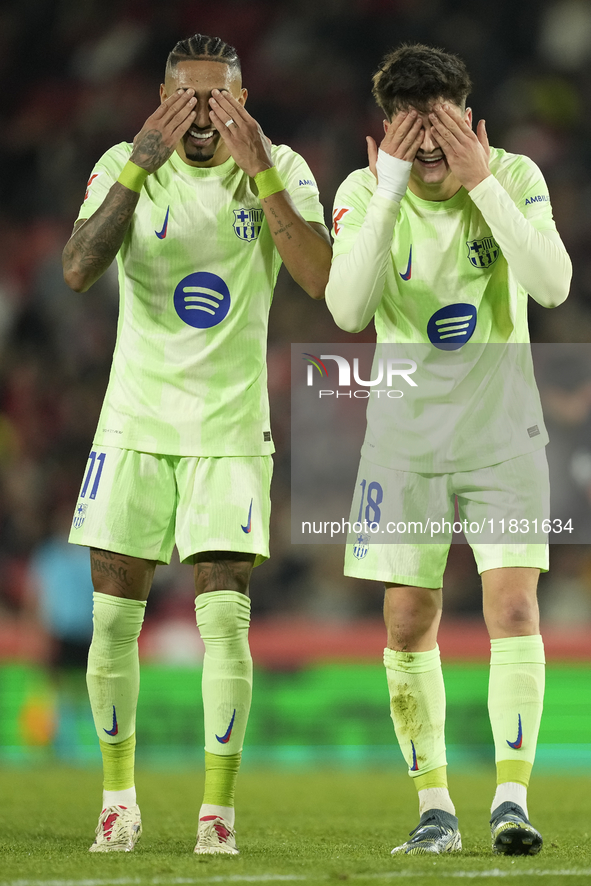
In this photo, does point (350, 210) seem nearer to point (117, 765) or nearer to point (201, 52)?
point (201, 52)

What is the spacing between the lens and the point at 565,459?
7184mm

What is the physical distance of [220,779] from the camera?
3.37 meters

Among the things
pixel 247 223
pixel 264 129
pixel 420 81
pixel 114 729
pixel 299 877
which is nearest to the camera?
pixel 299 877

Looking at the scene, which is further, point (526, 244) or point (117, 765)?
point (117, 765)

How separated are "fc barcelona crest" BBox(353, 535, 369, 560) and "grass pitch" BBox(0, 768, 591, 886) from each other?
856 mm

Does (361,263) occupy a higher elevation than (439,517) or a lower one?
higher

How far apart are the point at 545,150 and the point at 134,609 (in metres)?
8.33

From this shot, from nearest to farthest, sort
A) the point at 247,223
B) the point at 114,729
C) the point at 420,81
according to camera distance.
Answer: the point at 420,81 → the point at 114,729 → the point at 247,223

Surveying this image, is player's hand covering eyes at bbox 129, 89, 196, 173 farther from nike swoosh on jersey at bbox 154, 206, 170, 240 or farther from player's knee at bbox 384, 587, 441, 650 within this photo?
player's knee at bbox 384, 587, 441, 650

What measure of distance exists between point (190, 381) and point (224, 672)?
0.88m

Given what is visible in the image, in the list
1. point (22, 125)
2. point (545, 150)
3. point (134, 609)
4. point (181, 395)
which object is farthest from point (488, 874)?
point (22, 125)

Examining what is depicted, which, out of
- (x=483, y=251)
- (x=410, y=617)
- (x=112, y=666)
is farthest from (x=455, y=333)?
(x=112, y=666)

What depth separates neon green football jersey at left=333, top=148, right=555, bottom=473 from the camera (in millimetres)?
3539

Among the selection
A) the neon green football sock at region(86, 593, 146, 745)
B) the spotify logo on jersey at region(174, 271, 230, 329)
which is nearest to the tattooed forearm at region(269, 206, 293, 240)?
the spotify logo on jersey at region(174, 271, 230, 329)
